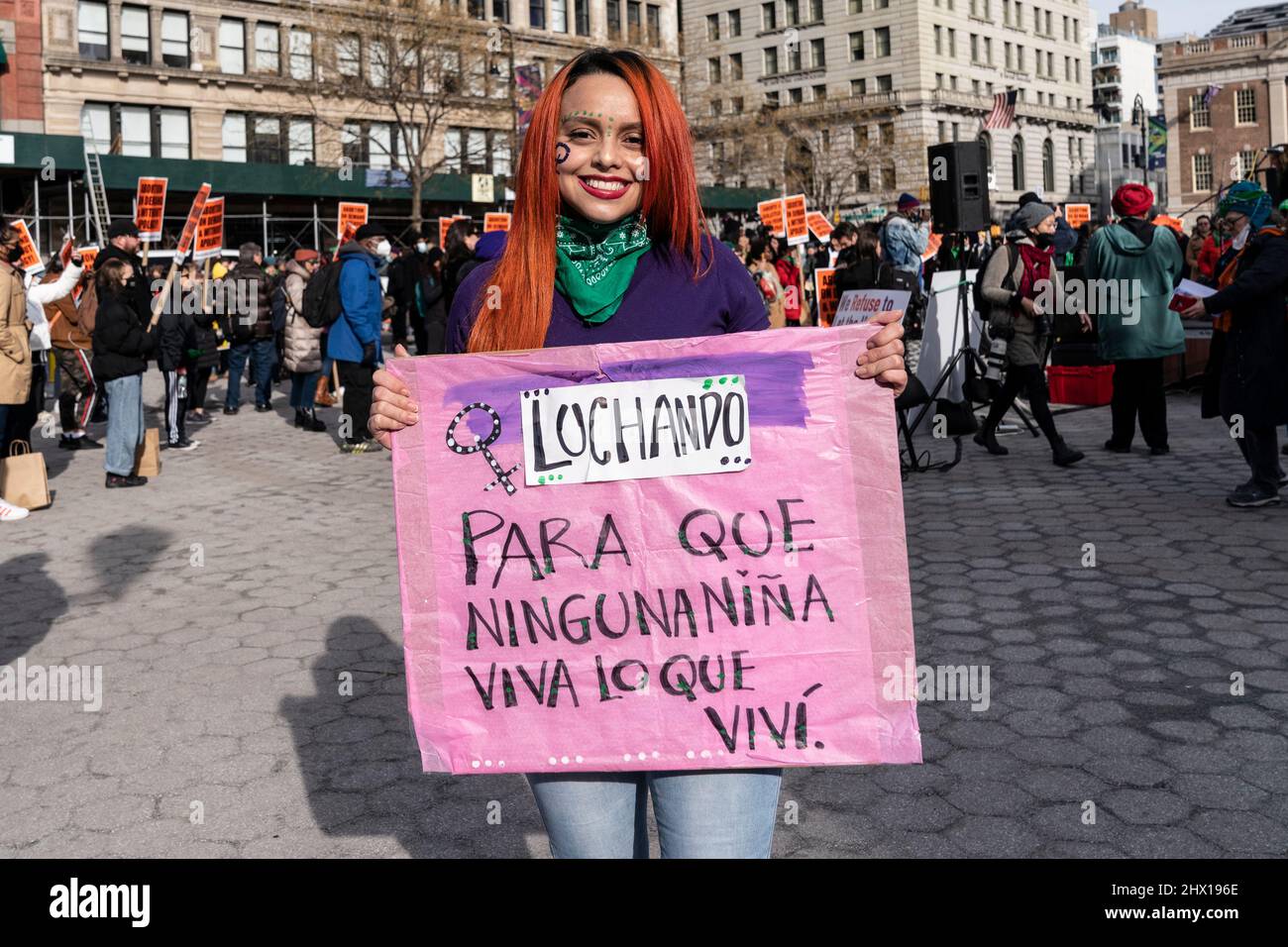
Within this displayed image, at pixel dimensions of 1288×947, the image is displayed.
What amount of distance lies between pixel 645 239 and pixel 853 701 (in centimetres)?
93

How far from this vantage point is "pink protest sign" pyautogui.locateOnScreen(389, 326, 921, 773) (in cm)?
242

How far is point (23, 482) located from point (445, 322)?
4.34 metres

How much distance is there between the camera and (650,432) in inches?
96.6

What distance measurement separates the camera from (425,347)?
14.4 meters

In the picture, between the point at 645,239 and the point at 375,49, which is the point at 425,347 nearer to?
the point at 645,239

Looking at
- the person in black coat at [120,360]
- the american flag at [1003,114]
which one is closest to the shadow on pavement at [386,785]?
the person in black coat at [120,360]

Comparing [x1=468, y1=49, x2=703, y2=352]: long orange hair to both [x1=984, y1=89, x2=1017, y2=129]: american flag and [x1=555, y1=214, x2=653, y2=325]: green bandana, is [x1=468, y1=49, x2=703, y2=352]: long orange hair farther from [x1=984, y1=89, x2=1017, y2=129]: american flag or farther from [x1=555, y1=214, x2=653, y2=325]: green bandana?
[x1=984, y1=89, x2=1017, y2=129]: american flag

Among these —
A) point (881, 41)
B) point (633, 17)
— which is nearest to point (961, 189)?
point (633, 17)

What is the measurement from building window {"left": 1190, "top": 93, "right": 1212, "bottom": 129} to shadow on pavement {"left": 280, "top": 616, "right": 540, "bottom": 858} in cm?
9790

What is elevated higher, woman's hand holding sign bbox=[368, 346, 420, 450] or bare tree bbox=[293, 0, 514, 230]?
bare tree bbox=[293, 0, 514, 230]

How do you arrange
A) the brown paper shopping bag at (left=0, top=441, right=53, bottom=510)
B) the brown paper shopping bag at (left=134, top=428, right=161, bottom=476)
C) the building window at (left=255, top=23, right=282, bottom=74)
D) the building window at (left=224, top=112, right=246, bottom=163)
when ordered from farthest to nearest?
the building window at (left=255, top=23, right=282, bottom=74) < the building window at (left=224, top=112, right=246, bottom=163) < the brown paper shopping bag at (left=134, top=428, right=161, bottom=476) < the brown paper shopping bag at (left=0, top=441, right=53, bottom=510)

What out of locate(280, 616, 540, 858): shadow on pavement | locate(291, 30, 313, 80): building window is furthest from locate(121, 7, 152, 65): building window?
locate(280, 616, 540, 858): shadow on pavement

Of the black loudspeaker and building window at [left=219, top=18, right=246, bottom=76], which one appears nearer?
the black loudspeaker

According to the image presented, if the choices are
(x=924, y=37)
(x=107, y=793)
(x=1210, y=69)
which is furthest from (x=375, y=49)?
(x=1210, y=69)
